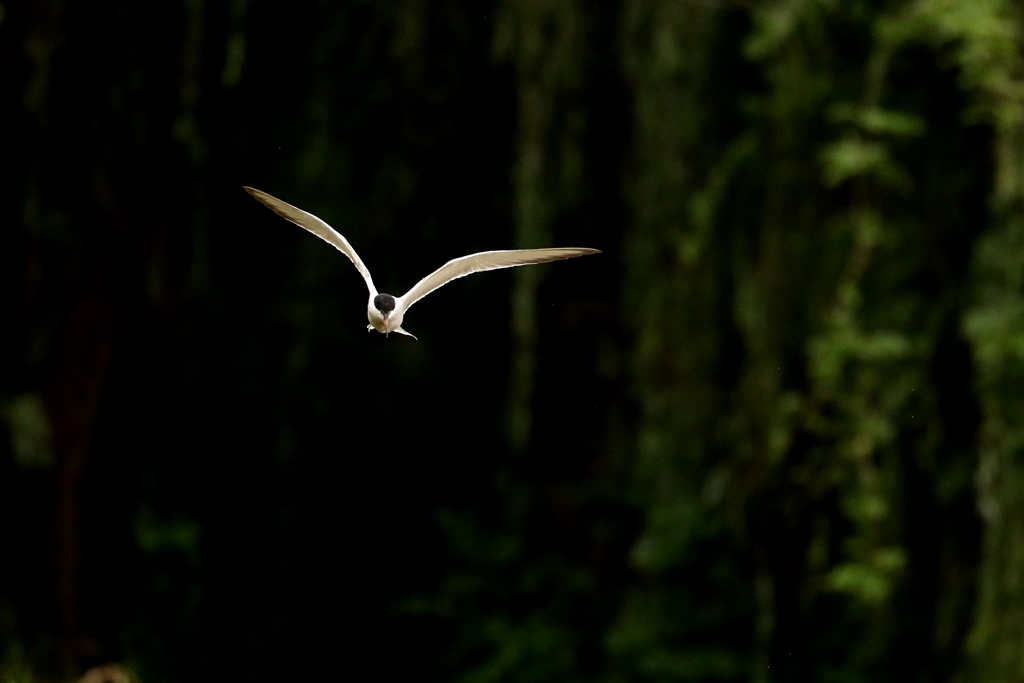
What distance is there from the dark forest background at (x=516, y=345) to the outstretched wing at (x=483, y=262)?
55.5 inches

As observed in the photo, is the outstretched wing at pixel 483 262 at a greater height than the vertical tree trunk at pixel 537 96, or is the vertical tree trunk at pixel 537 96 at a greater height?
the vertical tree trunk at pixel 537 96

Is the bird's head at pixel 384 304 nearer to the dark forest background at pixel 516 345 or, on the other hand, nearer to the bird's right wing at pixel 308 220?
the bird's right wing at pixel 308 220

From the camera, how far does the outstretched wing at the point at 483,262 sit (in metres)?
1.29

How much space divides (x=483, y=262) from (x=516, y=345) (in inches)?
102

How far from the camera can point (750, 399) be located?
3.66m

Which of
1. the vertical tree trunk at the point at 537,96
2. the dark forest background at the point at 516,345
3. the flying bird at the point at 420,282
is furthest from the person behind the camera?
the vertical tree trunk at the point at 537,96

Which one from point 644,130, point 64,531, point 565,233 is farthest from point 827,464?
point 64,531

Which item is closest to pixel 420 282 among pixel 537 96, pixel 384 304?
pixel 384 304

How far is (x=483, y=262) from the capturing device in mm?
1328

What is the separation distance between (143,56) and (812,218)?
5.80 ft

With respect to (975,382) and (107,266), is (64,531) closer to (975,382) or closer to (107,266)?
(107,266)

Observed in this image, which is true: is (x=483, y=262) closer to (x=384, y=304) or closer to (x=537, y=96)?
(x=384, y=304)

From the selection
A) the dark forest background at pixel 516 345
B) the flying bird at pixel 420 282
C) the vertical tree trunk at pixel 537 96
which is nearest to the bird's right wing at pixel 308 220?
the flying bird at pixel 420 282

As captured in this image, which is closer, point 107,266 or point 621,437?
point 107,266
